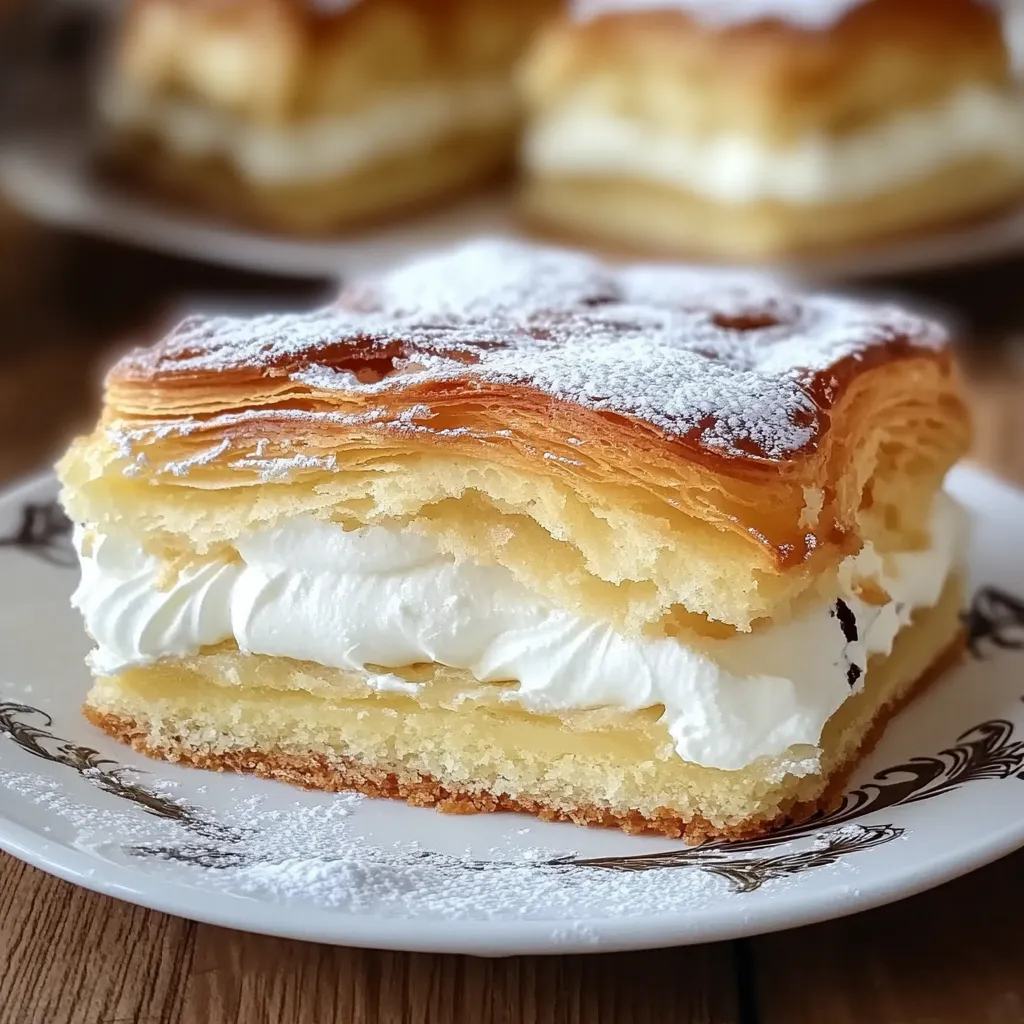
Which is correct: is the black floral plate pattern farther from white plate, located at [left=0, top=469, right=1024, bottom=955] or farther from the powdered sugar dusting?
the powdered sugar dusting

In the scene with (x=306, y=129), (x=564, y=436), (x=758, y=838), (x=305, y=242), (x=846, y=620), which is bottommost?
(x=305, y=242)

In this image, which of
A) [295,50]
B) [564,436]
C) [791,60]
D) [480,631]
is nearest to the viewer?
[564,436]

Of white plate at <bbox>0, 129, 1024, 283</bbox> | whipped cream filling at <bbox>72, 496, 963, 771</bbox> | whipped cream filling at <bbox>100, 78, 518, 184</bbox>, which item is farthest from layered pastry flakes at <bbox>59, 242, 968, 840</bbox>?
whipped cream filling at <bbox>100, 78, 518, 184</bbox>

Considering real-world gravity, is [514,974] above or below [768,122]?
below

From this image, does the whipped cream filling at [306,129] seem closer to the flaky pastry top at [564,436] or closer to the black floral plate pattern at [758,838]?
the flaky pastry top at [564,436]

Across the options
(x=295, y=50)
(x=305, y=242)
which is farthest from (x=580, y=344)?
(x=295, y=50)

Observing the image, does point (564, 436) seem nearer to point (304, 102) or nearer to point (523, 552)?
point (523, 552)

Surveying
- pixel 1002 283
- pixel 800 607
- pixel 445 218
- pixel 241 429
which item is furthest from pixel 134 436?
pixel 1002 283

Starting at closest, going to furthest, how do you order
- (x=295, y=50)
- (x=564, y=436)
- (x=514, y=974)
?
(x=514, y=974) < (x=564, y=436) < (x=295, y=50)

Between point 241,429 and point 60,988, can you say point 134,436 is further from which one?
point 60,988
